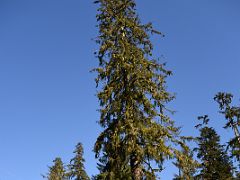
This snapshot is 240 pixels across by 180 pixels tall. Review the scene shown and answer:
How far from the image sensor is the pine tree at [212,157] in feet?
99.0

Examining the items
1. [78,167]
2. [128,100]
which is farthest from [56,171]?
[128,100]

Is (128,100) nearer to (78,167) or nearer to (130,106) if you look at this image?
(130,106)

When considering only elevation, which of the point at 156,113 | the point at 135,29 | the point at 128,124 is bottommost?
the point at 128,124

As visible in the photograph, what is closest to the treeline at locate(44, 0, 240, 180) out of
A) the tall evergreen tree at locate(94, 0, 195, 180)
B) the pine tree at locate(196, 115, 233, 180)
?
the tall evergreen tree at locate(94, 0, 195, 180)

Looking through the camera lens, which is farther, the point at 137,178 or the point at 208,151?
the point at 208,151

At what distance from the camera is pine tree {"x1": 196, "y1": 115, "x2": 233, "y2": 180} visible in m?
30.2

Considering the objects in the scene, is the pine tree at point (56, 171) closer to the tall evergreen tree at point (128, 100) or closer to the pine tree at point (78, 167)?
the pine tree at point (78, 167)

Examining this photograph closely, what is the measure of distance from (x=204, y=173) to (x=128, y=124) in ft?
61.7

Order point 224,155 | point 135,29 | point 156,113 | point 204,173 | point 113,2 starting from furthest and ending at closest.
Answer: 1. point 224,155
2. point 204,173
3. point 113,2
4. point 135,29
5. point 156,113

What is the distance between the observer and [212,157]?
31.3 meters

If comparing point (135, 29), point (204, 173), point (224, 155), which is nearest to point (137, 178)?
point (135, 29)

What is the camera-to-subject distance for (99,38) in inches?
755

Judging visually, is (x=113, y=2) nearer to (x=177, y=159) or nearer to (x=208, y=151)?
(x=177, y=159)

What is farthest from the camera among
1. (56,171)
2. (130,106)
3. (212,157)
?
(56,171)
